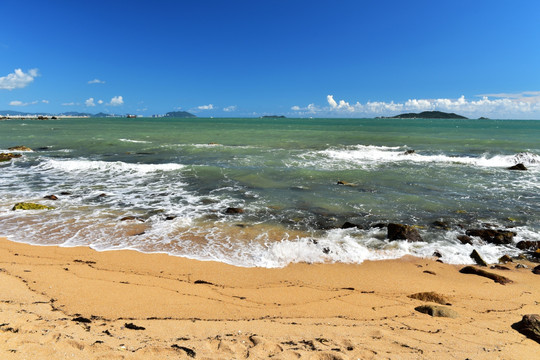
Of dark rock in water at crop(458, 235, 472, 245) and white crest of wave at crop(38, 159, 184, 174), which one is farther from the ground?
white crest of wave at crop(38, 159, 184, 174)

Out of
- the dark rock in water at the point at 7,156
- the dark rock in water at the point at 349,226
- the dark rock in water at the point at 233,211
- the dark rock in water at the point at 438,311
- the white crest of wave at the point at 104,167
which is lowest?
the dark rock in water at the point at 438,311

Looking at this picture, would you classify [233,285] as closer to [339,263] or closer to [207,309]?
[207,309]

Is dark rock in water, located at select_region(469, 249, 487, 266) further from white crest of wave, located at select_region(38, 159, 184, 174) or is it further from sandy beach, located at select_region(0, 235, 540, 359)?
white crest of wave, located at select_region(38, 159, 184, 174)

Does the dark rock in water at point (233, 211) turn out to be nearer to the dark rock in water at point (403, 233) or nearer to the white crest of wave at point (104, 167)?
the dark rock in water at point (403, 233)

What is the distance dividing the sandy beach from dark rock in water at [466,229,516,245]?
135cm

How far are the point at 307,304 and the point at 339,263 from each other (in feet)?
6.96

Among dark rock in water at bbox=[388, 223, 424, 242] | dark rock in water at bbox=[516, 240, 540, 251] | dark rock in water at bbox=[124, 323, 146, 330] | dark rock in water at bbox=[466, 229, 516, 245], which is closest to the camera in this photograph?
dark rock in water at bbox=[124, 323, 146, 330]

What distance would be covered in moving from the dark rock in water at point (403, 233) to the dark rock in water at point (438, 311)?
342 centimetres

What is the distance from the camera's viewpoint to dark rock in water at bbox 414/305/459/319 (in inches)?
205

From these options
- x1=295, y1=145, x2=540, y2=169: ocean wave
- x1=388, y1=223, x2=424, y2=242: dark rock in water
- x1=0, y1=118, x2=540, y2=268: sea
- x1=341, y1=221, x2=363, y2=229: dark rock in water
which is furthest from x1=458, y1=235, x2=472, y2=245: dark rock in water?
x1=295, y1=145, x2=540, y2=169: ocean wave

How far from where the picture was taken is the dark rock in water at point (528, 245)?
8.38 m

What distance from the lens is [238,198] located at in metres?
12.9

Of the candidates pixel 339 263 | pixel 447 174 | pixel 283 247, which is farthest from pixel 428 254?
pixel 447 174

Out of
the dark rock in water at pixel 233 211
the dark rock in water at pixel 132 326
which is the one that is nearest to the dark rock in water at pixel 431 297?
the dark rock in water at pixel 132 326
